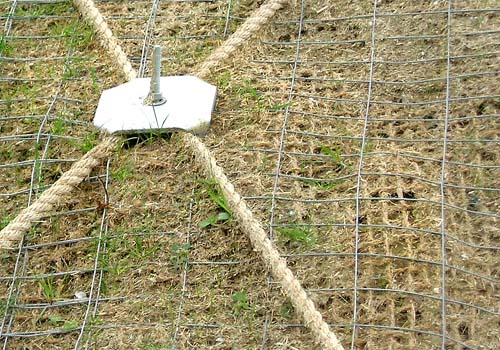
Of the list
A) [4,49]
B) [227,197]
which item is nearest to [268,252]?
[227,197]

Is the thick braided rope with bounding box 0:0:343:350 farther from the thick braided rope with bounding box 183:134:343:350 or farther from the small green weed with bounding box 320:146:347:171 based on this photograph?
the small green weed with bounding box 320:146:347:171

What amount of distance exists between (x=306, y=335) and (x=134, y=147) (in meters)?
0.76

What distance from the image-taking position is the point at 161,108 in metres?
2.40

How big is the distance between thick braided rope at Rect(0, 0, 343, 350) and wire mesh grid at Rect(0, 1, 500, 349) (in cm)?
3

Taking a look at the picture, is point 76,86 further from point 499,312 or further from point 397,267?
point 499,312

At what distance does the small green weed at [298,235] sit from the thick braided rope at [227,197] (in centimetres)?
Answer: 5

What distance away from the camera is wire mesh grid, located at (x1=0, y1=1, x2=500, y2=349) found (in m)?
A: 1.92

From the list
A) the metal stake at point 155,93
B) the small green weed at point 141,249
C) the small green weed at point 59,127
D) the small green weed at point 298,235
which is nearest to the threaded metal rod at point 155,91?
the metal stake at point 155,93

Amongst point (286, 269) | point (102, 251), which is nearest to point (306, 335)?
point (286, 269)

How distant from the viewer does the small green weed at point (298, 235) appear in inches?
80.9

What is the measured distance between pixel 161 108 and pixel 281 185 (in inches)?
17.0

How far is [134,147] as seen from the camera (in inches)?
92.5

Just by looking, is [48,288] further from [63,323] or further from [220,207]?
[220,207]

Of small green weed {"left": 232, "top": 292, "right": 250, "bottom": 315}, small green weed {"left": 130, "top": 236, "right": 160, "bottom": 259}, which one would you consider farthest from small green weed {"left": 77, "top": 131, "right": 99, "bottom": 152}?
small green weed {"left": 232, "top": 292, "right": 250, "bottom": 315}
